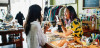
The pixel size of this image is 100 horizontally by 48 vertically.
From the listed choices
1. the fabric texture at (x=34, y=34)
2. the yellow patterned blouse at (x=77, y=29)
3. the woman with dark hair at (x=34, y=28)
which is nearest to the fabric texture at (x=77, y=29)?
the yellow patterned blouse at (x=77, y=29)

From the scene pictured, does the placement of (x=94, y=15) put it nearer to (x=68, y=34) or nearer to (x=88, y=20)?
(x=88, y=20)

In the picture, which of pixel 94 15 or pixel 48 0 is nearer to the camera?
pixel 94 15

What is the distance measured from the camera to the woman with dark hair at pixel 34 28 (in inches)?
76.2

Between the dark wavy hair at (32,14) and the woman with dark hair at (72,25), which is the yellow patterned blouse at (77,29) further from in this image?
the dark wavy hair at (32,14)

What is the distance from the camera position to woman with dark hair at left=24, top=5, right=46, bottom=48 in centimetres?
194

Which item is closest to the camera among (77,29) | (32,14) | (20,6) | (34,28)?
(34,28)

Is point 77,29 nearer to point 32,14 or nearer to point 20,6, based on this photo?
point 32,14

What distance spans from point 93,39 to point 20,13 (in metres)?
7.54

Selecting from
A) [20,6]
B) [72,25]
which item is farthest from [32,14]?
[20,6]

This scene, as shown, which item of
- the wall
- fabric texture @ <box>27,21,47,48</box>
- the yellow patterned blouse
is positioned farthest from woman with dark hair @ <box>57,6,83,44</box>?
the wall

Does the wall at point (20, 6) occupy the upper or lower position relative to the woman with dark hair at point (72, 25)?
upper

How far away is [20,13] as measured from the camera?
880 centimetres

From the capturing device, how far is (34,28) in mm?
1927

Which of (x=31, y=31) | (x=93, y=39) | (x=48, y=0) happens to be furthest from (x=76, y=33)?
(x=48, y=0)
